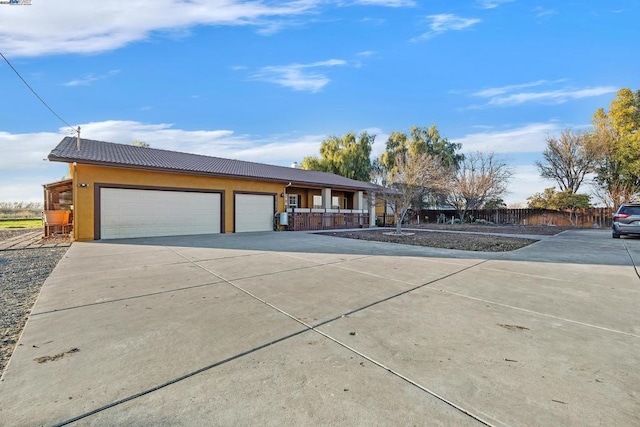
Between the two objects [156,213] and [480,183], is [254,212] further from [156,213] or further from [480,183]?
[480,183]

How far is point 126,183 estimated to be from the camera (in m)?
11.7

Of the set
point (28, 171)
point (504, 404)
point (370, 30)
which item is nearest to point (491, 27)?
point (370, 30)

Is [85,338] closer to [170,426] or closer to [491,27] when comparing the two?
[170,426]

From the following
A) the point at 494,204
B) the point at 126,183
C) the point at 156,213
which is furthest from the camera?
the point at 494,204

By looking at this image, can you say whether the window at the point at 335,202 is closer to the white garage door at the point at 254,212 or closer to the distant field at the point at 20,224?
the white garage door at the point at 254,212

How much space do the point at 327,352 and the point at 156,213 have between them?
1218 cm

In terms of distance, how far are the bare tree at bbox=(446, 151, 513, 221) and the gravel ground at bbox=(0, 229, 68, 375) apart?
24.8 m

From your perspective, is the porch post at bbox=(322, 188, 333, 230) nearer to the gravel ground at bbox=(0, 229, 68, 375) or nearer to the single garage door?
the single garage door

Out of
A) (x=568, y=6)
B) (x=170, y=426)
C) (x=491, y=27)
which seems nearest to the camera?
(x=170, y=426)

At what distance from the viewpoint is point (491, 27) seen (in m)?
9.91

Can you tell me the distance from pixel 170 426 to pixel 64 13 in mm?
11113

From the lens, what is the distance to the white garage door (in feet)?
49.6

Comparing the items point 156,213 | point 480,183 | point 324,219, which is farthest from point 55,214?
point 480,183

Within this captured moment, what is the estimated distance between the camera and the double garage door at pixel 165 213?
11.4 m
